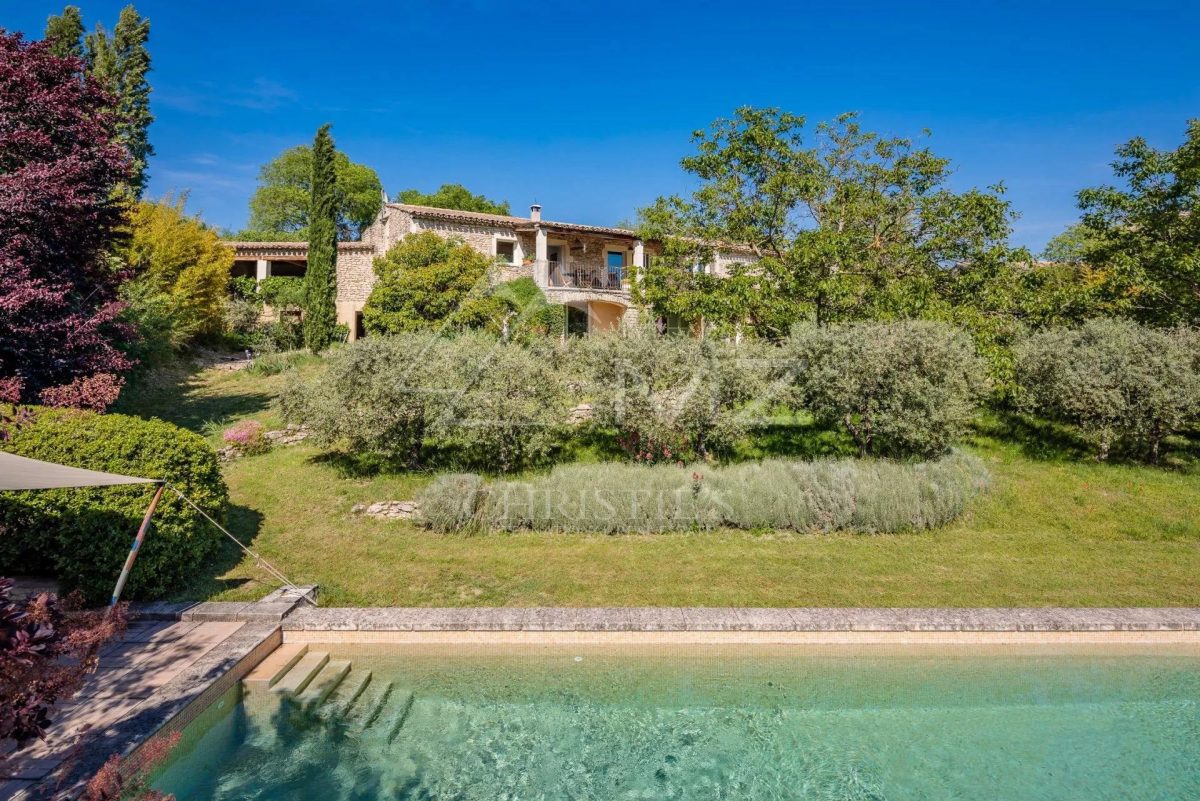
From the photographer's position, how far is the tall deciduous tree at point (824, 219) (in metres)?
14.8

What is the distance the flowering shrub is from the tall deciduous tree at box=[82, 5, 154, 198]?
1421cm

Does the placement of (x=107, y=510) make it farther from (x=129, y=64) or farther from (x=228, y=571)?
(x=129, y=64)

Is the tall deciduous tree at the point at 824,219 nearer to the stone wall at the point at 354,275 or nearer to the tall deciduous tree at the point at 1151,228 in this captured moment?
the tall deciduous tree at the point at 1151,228

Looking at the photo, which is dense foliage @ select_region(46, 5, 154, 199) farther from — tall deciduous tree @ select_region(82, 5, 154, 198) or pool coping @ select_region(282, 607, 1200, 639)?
pool coping @ select_region(282, 607, 1200, 639)

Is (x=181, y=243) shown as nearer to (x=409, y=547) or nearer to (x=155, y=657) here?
(x=409, y=547)

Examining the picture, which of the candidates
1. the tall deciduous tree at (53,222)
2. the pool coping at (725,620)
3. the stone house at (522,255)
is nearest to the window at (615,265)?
the stone house at (522,255)

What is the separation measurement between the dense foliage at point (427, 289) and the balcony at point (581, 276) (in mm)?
4984

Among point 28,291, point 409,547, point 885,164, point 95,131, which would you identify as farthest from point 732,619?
point 885,164

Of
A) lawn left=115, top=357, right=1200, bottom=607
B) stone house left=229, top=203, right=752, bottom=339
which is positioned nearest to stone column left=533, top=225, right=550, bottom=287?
stone house left=229, top=203, right=752, bottom=339

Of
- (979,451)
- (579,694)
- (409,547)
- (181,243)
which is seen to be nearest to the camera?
(579,694)

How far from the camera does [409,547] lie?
348 inches

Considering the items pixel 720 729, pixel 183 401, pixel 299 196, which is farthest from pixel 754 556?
pixel 299 196

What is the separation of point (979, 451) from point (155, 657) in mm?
14441

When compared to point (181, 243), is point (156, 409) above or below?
below
